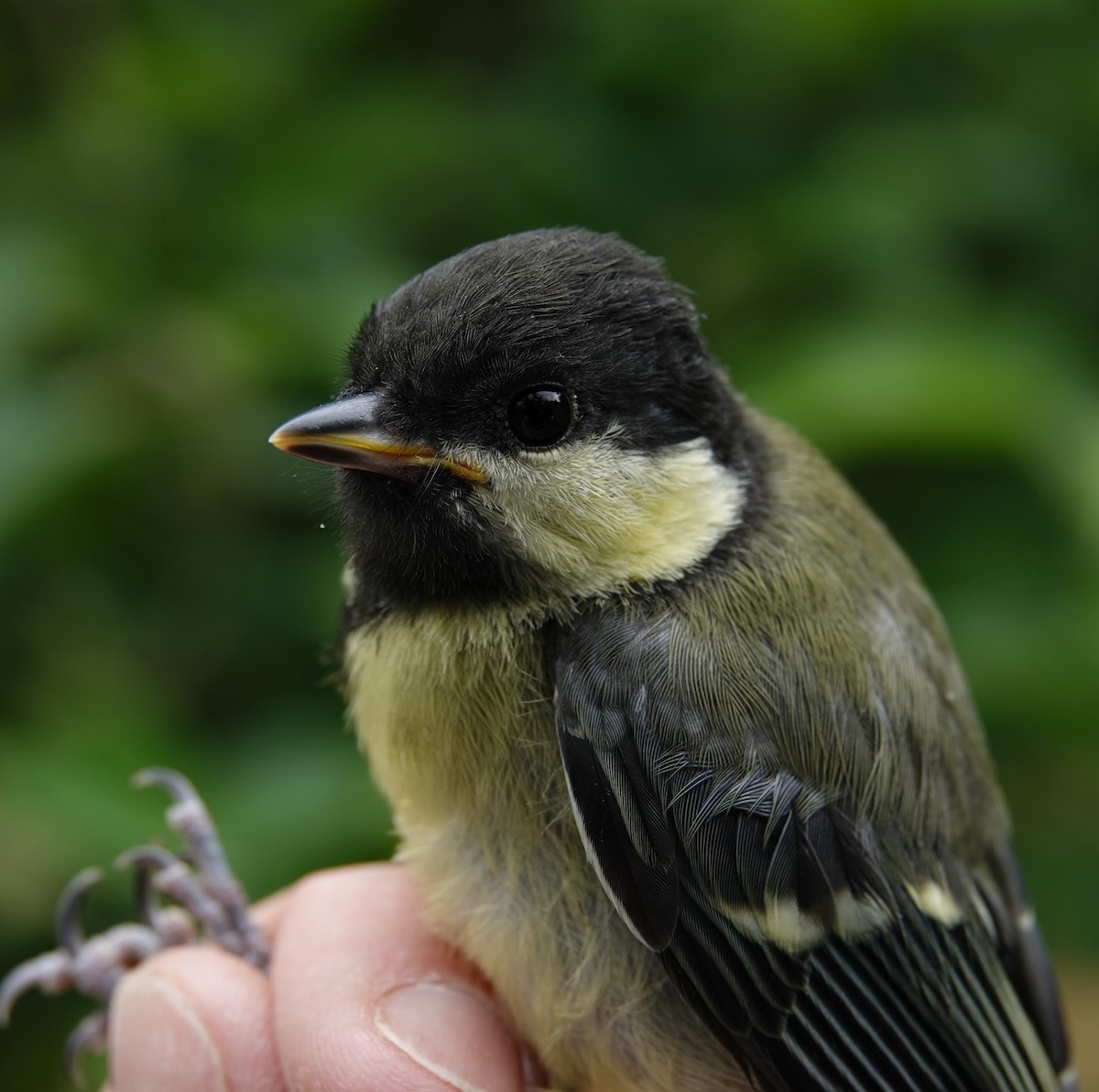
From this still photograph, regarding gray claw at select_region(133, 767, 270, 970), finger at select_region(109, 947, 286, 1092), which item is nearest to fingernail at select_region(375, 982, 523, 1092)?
finger at select_region(109, 947, 286, 1092)

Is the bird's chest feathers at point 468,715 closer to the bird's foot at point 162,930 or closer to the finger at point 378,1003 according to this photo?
the finger at point 378,1003

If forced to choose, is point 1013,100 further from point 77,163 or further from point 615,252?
point 77,163

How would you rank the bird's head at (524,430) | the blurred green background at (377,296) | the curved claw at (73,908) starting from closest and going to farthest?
the bird's head at (524,430)
the curved claw at (73,908)
the blurred green background at (377,296)

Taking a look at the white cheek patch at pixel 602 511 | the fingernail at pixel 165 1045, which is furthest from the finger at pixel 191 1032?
the white cheek patch at pixel 602 511

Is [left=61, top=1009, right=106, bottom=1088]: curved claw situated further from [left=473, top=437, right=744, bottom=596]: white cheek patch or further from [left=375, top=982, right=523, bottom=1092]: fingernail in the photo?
[left=473, top=437, right=744, bottom=596]: white cheek patch

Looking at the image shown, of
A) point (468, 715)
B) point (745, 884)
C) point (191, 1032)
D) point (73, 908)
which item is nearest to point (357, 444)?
point (468, 715)

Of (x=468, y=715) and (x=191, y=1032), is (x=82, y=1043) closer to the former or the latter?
(x=191, y=1032)
